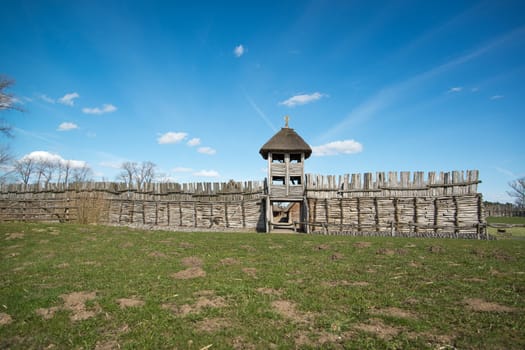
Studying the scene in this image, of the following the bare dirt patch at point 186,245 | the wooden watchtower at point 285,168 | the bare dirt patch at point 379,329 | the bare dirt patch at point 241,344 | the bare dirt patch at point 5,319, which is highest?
the wooden watchtower at point 285,168

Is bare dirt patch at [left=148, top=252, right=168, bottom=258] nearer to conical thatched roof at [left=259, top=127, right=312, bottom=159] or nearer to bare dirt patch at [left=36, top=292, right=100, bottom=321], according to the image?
bare dirt patch at [left=36, top=292, right=100, bottom=321]

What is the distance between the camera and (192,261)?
9.05 metres

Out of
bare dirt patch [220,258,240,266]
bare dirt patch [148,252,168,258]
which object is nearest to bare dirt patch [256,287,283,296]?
bare dirt patch [220,258,240,266]

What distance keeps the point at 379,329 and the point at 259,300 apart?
2.25 m

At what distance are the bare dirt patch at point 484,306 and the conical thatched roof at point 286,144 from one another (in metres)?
18.2

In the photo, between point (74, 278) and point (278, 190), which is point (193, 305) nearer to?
point (74, 278)

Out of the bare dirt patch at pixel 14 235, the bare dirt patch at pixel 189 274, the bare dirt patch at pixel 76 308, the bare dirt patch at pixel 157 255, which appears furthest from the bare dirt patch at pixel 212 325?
the bare dirt patch at pixel 14 235

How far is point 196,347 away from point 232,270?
397 centimetres

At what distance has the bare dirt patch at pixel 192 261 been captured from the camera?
868 centimetres

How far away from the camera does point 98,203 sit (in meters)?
22.0

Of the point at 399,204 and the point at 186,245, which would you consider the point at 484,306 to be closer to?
the point at 186,245

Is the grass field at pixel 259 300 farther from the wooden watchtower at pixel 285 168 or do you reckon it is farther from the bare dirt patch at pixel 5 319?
the wooden watchtower at pixel 285 168

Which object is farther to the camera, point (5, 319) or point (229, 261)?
point (229, 261)

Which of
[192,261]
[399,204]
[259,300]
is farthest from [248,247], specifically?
[399,204]
